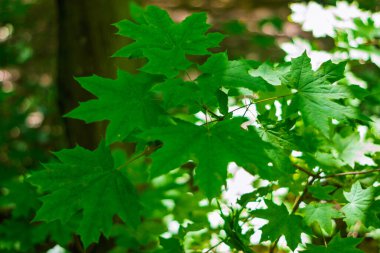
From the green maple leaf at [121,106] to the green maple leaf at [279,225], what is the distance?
16.7 inches

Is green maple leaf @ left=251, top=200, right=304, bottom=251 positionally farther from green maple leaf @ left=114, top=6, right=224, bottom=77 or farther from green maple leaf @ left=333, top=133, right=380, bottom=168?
green maple leaf @ left=114, top=6, right=224, bottom=77

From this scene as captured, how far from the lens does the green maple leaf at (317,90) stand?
1147 millimetres

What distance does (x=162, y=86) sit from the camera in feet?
3.53

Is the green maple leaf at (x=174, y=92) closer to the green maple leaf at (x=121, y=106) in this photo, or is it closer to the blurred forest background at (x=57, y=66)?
the green maple leaf at (x=121, y=106)

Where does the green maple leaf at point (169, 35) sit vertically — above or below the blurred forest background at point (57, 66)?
above

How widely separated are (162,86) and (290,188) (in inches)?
21.5

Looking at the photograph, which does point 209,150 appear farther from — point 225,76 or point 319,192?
point 319,192

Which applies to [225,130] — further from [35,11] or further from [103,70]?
[35,11]

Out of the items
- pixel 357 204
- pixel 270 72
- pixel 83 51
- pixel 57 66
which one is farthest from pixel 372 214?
pixel 57 66

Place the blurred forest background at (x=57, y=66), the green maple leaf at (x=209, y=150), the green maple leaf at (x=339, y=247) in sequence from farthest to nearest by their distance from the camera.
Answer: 1. the blurred forest background at (x=57, y=66)
2. the green maple leaf at (x=339, y=247)
3. the green maple leaf at (x=209, y=150)

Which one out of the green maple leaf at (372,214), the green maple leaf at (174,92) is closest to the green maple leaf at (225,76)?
the green maple leaf at (174,92)

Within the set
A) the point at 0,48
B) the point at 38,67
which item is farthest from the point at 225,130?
the point at 38,67

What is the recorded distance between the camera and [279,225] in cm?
122

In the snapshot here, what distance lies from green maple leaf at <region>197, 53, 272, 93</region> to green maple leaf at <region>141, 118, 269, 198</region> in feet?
0.40
